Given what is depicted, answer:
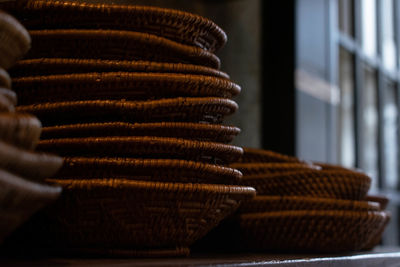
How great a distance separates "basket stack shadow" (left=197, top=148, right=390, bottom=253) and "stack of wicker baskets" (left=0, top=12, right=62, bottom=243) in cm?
37

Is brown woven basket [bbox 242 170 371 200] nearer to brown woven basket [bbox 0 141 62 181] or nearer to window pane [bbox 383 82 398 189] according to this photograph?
brown woven basket [bbox 0 141 62 181]

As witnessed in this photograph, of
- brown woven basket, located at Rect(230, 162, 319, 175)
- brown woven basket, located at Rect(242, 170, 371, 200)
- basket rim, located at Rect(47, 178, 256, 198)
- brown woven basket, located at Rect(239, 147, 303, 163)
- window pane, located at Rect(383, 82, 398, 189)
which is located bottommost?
window pane, located at Rect(383, 82, 398, 189)

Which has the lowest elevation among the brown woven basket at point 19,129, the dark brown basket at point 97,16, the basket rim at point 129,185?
the basket rim at point 129,185

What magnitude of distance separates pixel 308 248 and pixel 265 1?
923 millimetres

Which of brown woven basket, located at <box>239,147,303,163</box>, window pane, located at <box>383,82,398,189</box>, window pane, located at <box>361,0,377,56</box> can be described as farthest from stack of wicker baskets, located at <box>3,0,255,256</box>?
window pane, located at <box>383,82,398,189</box>

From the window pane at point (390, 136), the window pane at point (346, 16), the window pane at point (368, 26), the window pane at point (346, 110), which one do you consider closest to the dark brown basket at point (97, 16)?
the window pane at point (346, 110)

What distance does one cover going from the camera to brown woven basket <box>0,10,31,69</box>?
0.42 meters

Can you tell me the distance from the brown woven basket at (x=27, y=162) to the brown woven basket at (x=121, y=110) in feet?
0.37

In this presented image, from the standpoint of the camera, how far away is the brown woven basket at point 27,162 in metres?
0.38

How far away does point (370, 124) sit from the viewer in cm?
246

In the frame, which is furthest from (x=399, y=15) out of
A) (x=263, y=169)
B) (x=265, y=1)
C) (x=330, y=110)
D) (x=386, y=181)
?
(x=263, y=169)

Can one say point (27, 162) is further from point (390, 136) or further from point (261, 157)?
point (390, 136)

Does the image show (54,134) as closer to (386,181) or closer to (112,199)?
(112,199)

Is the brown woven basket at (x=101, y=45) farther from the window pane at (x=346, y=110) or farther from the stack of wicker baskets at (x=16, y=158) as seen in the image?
the window pane at (x=346, y=110)
